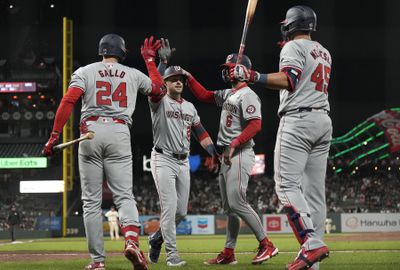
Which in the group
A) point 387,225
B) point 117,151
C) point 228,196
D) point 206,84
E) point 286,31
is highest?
point 206,84

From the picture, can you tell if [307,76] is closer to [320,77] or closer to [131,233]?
[320,77]

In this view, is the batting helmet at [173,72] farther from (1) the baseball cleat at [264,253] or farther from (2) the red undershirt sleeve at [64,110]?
(1) the baseball cleat at [264,253]

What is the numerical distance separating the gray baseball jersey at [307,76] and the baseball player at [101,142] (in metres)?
1.28

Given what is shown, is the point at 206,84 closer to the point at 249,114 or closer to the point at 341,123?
the point at 341,123

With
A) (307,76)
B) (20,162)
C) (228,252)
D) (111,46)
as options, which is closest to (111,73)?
(111,46)

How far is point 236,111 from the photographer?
5.77 metres

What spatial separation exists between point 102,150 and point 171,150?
1110mm

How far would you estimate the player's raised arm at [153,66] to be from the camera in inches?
211

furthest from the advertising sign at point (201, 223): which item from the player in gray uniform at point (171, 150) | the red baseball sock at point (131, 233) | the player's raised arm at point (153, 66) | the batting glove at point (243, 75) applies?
the batting glove at point (243, 75)

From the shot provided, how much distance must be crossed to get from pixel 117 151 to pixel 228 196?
48.9 inches

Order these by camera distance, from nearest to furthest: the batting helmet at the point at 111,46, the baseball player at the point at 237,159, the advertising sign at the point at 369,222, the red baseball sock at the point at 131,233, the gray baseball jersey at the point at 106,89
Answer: the red baseball sock at the point at 131,233
the gray baseball jersey at the point at 106,89
the batting helmet at the point at 111,46
the baseball player at the point at 237,159
the advertising sign at the point at 369,222

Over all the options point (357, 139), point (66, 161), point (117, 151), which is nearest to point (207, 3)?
point (66, 161)

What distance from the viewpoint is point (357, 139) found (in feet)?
102

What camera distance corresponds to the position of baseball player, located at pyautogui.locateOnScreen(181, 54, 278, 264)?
18.2 feet
